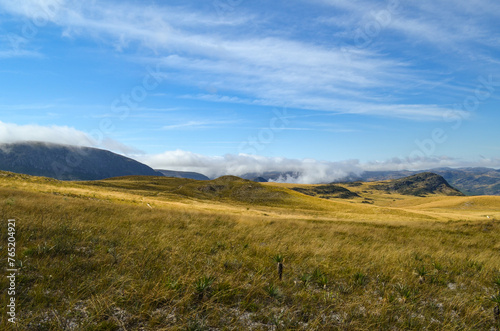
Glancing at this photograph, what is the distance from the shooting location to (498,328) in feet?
17.2

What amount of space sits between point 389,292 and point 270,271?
3219 millimetres

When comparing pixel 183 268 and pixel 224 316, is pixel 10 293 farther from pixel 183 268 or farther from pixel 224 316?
pixel 224 316

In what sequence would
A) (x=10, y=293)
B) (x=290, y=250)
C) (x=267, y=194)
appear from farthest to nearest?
(x=267, y=194), (x=290, y=250), (x=10, y=293)

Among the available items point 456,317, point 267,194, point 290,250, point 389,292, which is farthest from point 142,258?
point 267,194

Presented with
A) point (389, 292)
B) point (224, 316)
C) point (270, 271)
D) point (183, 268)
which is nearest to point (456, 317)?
point (389, 292)

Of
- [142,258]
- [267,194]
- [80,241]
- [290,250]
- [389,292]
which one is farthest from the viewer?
[267,194]

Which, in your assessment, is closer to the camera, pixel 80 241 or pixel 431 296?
pixel 431 296

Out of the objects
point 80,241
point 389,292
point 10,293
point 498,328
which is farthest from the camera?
point 80,241

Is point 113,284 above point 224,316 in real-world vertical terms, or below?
above

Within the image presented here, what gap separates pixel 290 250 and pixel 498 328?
19.1ft

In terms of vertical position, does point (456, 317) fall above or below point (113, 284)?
below

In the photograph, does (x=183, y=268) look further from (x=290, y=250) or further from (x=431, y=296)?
(x=431, y=296)

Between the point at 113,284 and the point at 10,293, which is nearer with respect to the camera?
the point at 10,293

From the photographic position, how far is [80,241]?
802 centimetres
